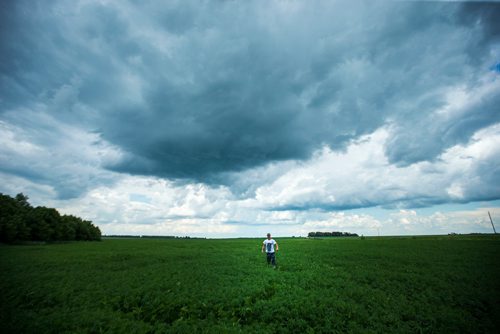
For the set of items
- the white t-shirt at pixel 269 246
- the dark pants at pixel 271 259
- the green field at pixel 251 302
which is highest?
the white t-shirt at pixel 269 246

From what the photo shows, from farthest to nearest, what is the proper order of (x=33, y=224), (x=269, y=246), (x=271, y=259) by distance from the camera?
(x=33, y=224) → (x=271, y=259) → (x=269, y=246)

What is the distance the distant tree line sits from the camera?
224 feet

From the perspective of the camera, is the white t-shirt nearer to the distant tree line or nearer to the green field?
the green field

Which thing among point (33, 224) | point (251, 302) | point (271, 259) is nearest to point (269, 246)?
point (271, 259)

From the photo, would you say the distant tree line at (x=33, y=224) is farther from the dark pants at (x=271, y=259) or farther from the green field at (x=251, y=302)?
the dark pants at (x=271, y=259)

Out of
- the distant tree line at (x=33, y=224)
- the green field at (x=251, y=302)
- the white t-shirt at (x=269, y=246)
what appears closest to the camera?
the green field at (x=251, y=302)

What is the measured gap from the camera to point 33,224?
260 feet

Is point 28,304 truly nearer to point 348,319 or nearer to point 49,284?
point 49,284

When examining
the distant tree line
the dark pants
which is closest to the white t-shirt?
the dark pants

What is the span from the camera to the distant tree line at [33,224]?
68.2 m

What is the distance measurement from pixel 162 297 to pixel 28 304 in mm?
8063

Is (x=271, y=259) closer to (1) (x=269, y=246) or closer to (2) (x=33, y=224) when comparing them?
(1) (x=269, y=246)

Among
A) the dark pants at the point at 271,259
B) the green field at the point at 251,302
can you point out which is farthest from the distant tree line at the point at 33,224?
the dark pants at the point at 271,259

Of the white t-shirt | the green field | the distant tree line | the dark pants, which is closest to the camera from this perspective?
the green field
